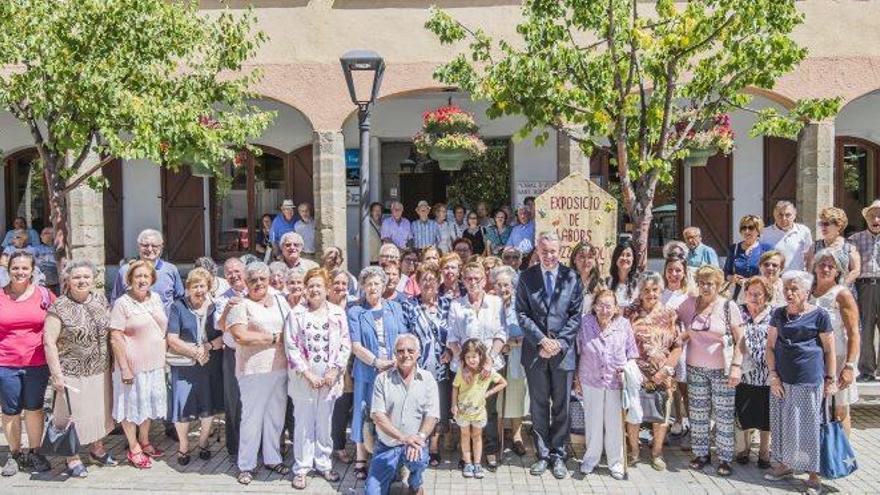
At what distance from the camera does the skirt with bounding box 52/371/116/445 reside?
230 inches

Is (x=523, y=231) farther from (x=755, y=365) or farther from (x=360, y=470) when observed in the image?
(x=360, y=470)

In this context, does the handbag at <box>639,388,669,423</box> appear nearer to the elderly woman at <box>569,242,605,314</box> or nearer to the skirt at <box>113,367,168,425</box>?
the elderly woman at <box>569,242,605,314</box>

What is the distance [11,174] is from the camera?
1386 cm

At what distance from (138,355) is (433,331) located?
2.35 meters

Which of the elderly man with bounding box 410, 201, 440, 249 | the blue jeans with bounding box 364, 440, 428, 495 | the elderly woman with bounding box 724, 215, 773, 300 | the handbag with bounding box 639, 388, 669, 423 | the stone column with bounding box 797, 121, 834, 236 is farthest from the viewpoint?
the elderly man with bounding box 410, 201, 440, 249

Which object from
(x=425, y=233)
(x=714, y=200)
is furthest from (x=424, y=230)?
(x=714, y=200)

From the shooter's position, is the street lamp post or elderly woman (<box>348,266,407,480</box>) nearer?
elderly woman (<box>348,266,407,480</box>)

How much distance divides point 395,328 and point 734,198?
8978mm

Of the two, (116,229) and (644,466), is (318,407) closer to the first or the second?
(644,466)

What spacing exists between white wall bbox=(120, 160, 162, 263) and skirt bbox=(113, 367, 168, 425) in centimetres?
781

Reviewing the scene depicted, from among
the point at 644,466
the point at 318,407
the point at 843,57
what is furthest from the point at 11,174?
the point at 843,57

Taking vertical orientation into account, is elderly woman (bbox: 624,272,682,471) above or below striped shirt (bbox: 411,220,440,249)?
below

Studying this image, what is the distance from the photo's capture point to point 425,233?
1176 cm

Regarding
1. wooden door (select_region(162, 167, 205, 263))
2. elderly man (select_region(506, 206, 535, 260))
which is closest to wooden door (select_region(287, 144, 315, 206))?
wooden door (select_region(162, 167, 205, 263))
